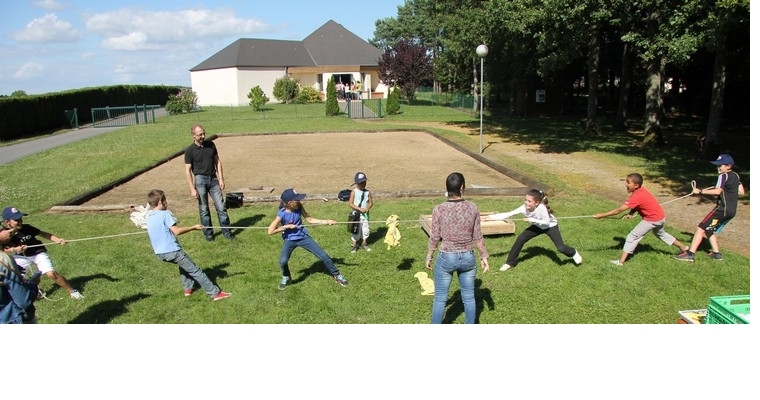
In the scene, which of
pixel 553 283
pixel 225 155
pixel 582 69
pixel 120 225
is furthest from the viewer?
pixel 582 69

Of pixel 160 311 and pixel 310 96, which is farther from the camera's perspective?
pixel 310 96

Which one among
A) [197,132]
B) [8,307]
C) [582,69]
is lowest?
[8,307]

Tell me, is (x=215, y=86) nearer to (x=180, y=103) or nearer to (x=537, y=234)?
(x=180, y=103)

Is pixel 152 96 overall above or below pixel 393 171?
above

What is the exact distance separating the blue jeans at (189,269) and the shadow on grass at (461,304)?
308 cm

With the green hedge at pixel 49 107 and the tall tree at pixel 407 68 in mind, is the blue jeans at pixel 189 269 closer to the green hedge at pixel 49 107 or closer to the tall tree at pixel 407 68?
the green hedge at pixel 49 107

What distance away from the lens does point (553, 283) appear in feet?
25.0

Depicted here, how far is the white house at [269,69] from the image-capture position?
58719 mm

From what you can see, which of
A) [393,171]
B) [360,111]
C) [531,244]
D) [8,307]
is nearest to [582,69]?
[360,111]

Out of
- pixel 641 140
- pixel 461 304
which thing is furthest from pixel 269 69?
pixel 461 304

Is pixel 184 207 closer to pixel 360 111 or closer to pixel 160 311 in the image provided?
pixel 160 311

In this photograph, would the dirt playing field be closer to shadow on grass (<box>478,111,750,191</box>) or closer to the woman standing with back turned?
shadow on grass (<box>478,111,750,191</box>)

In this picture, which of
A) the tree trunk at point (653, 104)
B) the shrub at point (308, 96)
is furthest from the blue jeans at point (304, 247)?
the shrub at point (308, 96)

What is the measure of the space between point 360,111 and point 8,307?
36941mm
